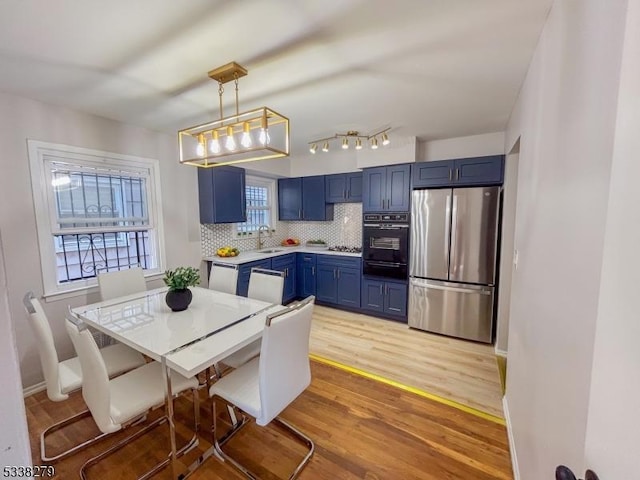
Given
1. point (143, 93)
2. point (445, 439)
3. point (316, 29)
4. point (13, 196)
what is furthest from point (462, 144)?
point (13, 196)

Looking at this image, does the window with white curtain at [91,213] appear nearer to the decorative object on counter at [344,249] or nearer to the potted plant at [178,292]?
the potted plant at [178,292]

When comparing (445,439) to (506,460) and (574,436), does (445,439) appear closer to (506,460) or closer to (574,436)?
(506,460)

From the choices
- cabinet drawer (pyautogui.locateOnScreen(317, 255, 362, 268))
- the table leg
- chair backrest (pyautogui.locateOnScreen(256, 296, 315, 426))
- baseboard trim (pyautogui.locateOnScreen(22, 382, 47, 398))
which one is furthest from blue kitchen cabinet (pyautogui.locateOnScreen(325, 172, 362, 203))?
baseboard trim (pyautogui.locateOnScreen(22, 382, 47, 398))

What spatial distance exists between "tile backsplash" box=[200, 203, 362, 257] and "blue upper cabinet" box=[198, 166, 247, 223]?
0.31 meters

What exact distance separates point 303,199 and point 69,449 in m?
3.85

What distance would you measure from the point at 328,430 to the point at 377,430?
34 cm

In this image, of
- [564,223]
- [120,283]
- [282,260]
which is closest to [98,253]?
[120,283]

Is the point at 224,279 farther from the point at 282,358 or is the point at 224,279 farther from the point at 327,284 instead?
the point at 327,284

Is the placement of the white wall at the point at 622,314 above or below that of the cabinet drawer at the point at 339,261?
above

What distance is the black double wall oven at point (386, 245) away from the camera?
3629 mm

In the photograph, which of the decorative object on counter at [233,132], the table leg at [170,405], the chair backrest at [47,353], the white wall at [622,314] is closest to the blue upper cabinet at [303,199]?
the decorative object on counter at [233,132]

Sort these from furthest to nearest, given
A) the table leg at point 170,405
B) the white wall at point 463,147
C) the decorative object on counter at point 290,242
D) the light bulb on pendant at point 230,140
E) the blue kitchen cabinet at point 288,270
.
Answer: the decorative object on counter at point 290,242
the blue kitchen cabinet at point 288,270
the white wall at point 463,147
the light bulb on pendant at point 230,140
the table leg at point 170,405

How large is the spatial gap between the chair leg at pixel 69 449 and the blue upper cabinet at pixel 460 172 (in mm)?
3801

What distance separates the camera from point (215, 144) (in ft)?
6.49
